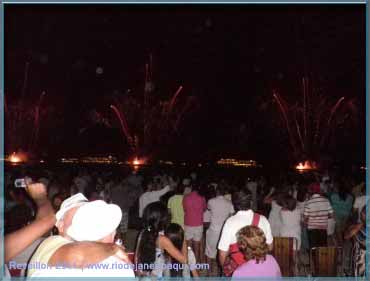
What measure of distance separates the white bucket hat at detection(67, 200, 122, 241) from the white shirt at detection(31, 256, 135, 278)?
0.16 meters

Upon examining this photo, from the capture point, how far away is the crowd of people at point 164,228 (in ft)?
10.7

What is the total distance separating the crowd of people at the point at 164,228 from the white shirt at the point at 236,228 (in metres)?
0.01

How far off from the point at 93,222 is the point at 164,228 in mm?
2435

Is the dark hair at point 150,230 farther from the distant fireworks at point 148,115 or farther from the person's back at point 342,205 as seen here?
the distant fireworks at point 148,115

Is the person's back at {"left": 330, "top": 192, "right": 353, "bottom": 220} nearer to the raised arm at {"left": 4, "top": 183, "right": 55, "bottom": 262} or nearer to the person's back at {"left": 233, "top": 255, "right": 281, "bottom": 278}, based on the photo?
the person's back at {"left": 233, "top": 255, "right": 281, "bottom": 278}

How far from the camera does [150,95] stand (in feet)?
201

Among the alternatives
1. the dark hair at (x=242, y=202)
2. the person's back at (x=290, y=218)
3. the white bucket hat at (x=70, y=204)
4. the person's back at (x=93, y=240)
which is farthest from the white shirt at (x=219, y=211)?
the person's back at (x=93, y=240)

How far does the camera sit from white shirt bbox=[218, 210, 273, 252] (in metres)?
5.74

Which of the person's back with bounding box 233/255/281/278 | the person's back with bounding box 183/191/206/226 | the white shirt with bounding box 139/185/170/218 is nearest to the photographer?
the person's back with bounding box 233/255/281/278

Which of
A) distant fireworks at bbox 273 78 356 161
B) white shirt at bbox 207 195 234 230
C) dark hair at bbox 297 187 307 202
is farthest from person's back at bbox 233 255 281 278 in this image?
distant fireworks at bbox 273 78 356 161

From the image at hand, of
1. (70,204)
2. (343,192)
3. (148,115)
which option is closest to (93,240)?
(70,204)

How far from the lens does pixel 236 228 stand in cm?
576

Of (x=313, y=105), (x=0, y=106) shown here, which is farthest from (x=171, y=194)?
(x=313, y=105)

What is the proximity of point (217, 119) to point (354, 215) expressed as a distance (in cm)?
4969
